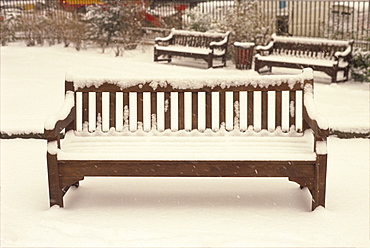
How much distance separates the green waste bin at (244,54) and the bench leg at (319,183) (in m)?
8.23

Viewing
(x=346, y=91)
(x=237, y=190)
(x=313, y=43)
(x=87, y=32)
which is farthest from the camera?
(x=87, y=32)

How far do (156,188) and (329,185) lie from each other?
1729mm

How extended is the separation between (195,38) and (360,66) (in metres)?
4.39

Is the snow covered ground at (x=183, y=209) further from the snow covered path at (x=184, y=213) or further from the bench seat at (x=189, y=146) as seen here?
the bench seat at (x=189, y=146)

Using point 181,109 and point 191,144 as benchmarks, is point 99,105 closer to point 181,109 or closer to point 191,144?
point 181,109

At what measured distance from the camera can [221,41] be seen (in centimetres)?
1337

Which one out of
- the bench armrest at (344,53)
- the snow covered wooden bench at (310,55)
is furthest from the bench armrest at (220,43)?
the bench armrest at (344,53)

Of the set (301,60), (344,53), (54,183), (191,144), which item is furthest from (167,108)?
(301,60)

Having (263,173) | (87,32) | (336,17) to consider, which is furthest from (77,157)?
(87,32)

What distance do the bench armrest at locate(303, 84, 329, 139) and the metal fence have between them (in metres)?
6.74

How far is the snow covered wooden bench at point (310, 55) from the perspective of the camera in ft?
37.2

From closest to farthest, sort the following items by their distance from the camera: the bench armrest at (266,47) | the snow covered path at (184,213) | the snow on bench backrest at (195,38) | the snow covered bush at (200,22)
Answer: the snow covered path at (184,213) → the bench armrest at (266,47) → the snow on bench backrest at (195,38) → the snow covered bush at (200,22)

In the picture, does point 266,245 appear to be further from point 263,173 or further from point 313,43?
point 313,43

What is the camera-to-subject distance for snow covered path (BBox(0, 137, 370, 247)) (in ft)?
14.9
